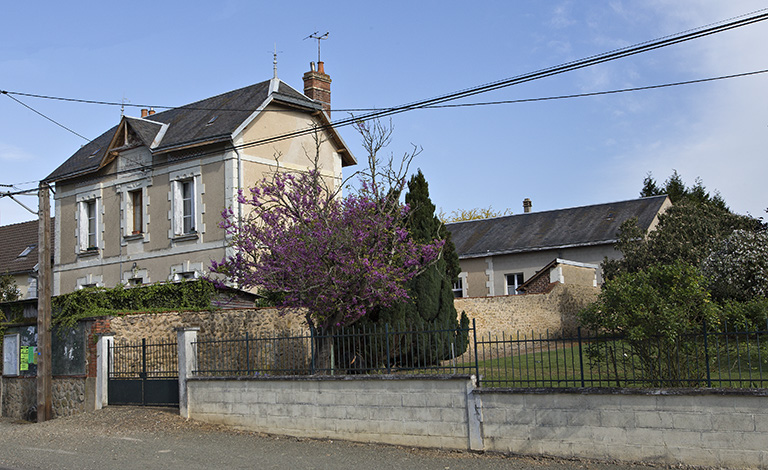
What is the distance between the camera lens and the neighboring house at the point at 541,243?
3084 cm

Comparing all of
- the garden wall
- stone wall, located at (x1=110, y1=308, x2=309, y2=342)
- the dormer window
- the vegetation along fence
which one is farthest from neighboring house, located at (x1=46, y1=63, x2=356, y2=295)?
the garden wall

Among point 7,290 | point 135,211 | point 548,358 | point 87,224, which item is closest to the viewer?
point 548,358

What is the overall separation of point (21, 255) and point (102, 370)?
69.2ft

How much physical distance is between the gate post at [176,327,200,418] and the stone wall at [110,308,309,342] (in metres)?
2.49

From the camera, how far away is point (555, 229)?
33031 mm

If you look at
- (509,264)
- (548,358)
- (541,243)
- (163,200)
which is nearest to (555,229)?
(541,243)

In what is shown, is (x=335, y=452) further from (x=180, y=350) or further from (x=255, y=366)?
(x=180, y=350)

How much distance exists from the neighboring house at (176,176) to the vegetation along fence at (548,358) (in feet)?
29.8

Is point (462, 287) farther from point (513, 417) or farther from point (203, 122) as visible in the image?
point (513, 417)

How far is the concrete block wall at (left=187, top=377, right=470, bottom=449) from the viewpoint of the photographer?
1079 centimetres

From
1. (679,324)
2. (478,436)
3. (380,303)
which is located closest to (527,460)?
(478,436)

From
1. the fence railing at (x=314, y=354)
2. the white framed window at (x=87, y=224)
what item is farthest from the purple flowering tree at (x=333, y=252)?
the white framed window at (x=87, y=224)

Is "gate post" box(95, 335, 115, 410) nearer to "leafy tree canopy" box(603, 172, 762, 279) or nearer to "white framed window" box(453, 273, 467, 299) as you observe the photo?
"leafy tree canopy" box(603, 172, 762, 279)

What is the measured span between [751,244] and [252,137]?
14454 mm
